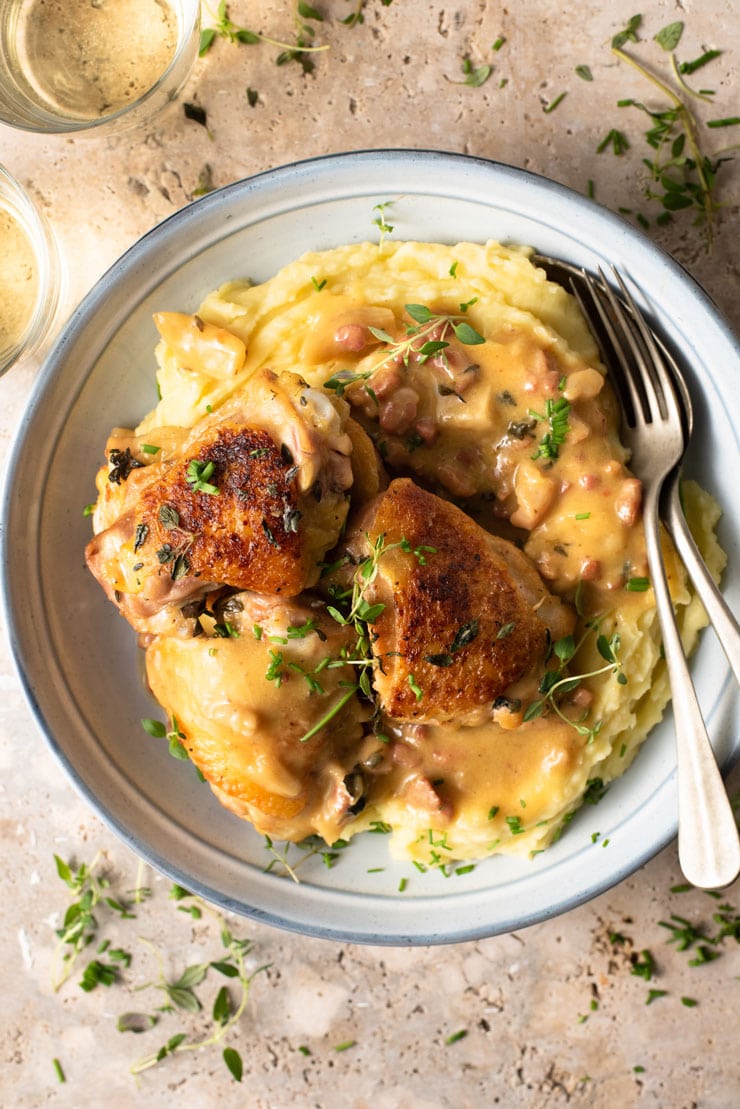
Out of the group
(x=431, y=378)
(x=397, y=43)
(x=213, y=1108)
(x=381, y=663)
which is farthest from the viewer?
(x=213, y=1108)

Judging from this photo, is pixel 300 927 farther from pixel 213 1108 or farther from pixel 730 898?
pixel 730 898

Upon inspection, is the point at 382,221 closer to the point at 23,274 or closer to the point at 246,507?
the point at 246,507

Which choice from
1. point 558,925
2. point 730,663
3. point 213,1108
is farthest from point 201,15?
point 213,1108

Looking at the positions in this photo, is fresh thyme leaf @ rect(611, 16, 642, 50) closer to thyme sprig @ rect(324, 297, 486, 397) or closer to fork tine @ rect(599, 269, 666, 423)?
fork tine @ rect(599, 269, 666, 423)

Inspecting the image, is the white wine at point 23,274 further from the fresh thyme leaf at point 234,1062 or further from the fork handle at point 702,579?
the fresh thyme leaf at point 234,1062

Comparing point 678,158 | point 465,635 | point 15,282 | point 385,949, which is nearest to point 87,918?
point 385,949

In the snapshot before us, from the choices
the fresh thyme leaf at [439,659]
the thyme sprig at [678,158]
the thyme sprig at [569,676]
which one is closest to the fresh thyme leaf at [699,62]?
the thyme sprig at [678,158]
